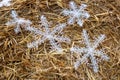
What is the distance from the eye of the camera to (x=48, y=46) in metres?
1.99

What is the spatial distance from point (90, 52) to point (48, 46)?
0.23m

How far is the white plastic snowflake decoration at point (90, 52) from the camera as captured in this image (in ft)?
6.42

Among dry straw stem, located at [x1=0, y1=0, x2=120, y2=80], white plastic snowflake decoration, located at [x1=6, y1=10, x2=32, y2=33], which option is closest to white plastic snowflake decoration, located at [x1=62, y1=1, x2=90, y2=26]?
dry straw stem, located at [x1=0, y1=0, x2=120, y2=80]

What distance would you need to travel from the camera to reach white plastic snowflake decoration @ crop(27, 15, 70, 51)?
6.51ft

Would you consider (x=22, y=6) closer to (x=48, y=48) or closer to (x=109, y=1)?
(x=48, y=48)

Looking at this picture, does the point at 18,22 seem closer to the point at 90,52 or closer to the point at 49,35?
the point at 49,35

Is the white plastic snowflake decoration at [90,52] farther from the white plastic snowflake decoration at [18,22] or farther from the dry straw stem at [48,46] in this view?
the white plastic snowflake decoration at [18,22]

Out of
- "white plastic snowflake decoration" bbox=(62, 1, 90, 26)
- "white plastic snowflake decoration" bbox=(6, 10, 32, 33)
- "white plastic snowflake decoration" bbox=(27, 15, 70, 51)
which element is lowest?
"white plastic snowflake decoration" bbox=(27, 15, 70, 51)

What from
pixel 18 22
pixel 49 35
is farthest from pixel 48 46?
pixel 18 22

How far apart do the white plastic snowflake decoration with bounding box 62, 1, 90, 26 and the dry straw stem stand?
0.02 metres

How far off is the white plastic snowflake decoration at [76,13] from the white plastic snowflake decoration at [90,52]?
8cm

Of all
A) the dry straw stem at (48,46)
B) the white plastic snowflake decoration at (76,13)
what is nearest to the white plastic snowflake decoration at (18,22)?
the dry straw stem at (48,46)

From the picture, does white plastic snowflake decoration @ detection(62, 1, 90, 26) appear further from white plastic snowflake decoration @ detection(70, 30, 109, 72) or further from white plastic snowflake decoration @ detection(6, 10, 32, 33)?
white plastic snowflake decoration @ detection(6, 10, 32, 33)

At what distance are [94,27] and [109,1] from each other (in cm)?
20
